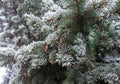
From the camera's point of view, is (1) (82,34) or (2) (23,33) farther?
(2) (23,33)

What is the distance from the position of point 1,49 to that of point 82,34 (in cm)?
66

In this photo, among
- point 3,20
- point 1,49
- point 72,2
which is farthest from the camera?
point 3,20

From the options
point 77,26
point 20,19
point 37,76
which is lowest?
point 37,76

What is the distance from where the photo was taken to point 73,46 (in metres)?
1.35

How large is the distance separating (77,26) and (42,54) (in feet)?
1.30

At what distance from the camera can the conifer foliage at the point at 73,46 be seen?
1094 millimetres

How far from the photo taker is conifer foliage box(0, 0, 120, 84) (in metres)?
1.09

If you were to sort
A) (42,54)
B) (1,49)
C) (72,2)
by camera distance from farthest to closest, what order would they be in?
(1,49) < (42,54) < (72,2)

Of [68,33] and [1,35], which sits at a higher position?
[1,35]

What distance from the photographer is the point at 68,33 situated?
46.6 inches

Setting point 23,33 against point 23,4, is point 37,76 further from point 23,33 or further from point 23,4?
point 23,4

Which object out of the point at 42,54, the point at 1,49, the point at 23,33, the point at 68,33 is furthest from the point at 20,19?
the point at 68,33

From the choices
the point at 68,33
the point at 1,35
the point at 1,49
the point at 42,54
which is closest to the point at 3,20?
the point at 1,35

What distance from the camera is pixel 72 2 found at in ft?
3.38
